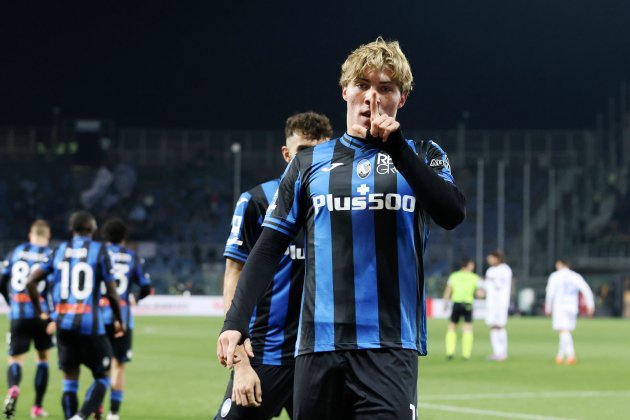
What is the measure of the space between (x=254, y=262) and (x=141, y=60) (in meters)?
84.8

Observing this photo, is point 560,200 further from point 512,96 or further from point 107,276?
point 107,276

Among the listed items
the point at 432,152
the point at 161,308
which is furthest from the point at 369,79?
the point at 161,308

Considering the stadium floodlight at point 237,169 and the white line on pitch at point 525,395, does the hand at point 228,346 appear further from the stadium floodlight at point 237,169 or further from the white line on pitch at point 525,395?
the stadium floodlight at point 237,169

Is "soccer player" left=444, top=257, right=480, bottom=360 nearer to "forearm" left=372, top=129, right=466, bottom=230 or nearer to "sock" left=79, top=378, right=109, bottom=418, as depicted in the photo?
"sock" left=79, top=378, right=109, bottom=418

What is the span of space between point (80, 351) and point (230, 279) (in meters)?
5.40

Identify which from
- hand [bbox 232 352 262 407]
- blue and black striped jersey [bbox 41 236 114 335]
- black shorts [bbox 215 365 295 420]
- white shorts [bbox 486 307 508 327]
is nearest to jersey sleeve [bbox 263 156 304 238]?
hand [bbox 232 352 262 407]

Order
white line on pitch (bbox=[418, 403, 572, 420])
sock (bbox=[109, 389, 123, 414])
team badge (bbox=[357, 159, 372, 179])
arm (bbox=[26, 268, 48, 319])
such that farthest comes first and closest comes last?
white line on pitch (bbox=[418, 403, 572, 420])
sock (bbox=[109, 389, 123, 414])
arm (bbox=[26, 268, 48, 319])
team badge (bbox=[357, 159, 372, 179])

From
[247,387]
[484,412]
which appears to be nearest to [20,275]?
[484,412]

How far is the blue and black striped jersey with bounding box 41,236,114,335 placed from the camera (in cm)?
1060

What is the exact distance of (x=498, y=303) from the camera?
2298 centimetres

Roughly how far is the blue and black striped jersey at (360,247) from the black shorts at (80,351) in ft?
22.1

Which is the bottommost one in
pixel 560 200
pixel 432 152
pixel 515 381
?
pixel 515 381

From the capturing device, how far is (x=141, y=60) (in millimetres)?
87000

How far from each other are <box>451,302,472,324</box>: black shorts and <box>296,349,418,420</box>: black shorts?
19.3m
